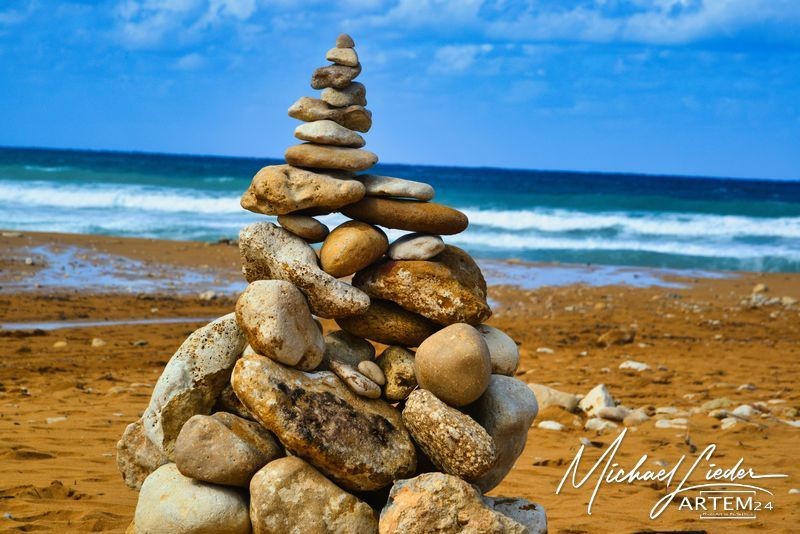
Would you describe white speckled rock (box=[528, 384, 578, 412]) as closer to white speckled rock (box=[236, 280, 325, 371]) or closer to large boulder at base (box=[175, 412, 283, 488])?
white speckled rock (box=[236, 280, 325, 371])

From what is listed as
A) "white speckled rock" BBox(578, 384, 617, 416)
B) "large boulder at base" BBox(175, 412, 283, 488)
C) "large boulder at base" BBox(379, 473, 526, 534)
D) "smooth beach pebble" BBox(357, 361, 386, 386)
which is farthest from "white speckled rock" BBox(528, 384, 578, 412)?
"large boulder at base" BBox(175, 412, 283, 488)

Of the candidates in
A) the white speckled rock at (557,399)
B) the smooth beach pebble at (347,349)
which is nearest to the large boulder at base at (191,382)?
the smooth beach pebble at (347,349)

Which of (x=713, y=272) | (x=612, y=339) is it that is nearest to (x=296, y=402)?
(x=612, y=339)

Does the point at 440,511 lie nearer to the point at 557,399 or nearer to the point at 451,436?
the point at 451,436

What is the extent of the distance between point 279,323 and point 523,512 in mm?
1901

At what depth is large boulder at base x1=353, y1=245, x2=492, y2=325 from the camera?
5.73 m

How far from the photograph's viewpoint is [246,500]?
540 cm

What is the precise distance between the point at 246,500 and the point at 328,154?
2214 millimetres

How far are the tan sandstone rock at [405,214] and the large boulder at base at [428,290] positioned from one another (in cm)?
25

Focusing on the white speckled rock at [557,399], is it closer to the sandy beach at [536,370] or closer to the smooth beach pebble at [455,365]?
the sandy beach at [536,370]

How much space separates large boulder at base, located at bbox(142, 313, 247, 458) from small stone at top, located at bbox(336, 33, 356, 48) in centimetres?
204

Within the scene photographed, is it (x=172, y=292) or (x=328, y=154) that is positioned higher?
(x=328, y=154)

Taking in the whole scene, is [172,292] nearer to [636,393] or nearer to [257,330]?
[636,393]

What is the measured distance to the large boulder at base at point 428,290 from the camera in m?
5.73
